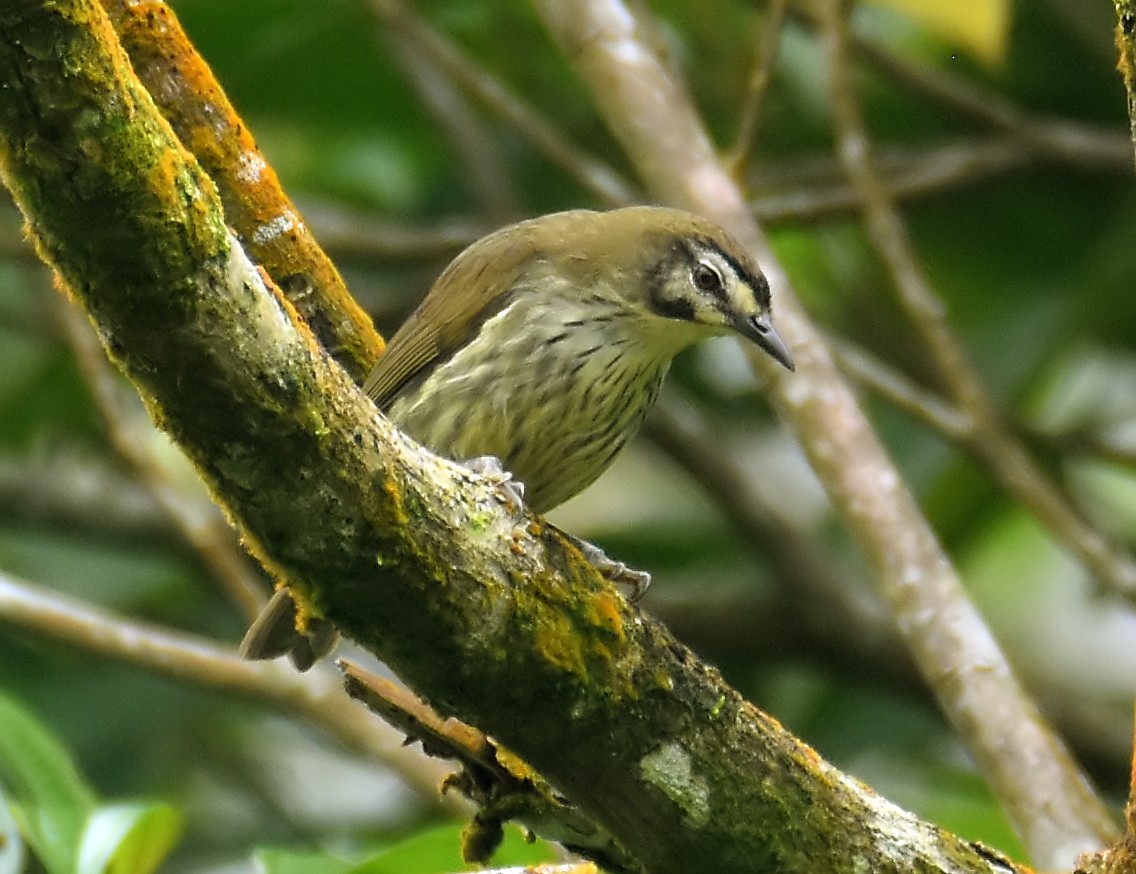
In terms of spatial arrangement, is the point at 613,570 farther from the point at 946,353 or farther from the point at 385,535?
the point at 946,353

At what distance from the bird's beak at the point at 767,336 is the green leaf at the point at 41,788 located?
178 cm

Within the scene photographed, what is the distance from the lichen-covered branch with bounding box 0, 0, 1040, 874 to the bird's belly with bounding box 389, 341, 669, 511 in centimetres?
135

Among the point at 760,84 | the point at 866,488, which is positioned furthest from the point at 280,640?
the point at 760,84

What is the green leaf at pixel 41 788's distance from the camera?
355 centimetres

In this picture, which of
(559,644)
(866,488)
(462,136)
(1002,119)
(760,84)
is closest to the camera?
(559,644)

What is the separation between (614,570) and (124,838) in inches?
49.5

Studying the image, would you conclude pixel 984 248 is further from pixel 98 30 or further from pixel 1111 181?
pixel 98 30

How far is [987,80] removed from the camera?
655cm

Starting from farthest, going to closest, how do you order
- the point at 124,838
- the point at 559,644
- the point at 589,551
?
the point at 124,838, the point at 589,551, the point at 559,644

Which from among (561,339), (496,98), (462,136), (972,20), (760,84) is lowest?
(561,339)

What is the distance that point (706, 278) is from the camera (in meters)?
4.00

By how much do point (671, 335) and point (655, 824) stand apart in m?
1.78

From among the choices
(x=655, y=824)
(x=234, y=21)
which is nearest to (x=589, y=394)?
(x=655, y=824)

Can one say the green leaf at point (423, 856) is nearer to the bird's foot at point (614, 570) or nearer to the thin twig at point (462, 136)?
the bird's foot at point (614, 570)
